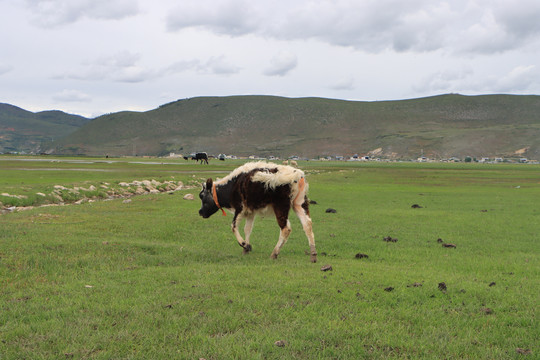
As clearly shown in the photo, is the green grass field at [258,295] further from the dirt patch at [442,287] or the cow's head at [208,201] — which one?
the cow's head at [208,201]

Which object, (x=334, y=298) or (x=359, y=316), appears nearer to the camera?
(x=359, y=316)

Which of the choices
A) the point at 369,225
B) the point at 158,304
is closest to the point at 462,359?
the point at 158,304

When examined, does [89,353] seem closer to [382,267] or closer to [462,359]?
[462,359]

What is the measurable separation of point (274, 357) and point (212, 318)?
1504mm

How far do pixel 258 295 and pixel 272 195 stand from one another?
4.12 m

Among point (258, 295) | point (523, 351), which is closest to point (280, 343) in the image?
point (258, 295)

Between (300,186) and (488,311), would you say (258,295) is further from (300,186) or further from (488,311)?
(300,186)

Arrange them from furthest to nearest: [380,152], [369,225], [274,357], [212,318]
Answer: [380,152], [369,225], [212,318], [274,357]

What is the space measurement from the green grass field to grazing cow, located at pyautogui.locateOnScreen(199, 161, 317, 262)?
0.79 metres

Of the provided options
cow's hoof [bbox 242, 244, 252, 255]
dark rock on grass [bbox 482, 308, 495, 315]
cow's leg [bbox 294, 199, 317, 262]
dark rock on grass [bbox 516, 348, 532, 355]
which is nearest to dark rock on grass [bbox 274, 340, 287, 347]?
dark rock on grass [bbox 516, 348, 532, 355]

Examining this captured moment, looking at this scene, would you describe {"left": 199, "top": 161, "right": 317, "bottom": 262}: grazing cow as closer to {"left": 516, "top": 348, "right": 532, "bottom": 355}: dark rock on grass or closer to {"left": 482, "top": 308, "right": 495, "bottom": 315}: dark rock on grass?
{"left": 482, "top": 308, "right": 495, "bottom": 315}: dark rock on grass

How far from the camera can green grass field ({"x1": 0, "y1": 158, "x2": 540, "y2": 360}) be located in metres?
5.82

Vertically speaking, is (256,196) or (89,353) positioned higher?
(256,196)

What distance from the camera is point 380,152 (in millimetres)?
182250
